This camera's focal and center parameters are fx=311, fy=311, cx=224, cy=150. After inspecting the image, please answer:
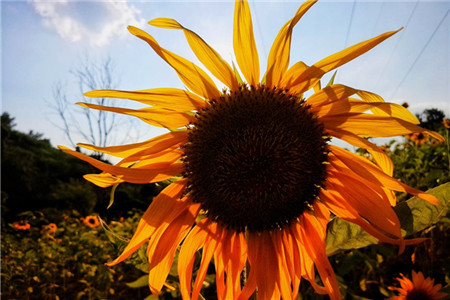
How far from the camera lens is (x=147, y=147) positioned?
873 mm

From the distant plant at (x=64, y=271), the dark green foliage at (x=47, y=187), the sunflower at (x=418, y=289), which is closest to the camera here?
the sunflower at (x=418, y=289)

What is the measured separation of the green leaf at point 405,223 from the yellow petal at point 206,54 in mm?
503

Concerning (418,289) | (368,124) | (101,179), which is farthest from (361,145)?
(418,289)

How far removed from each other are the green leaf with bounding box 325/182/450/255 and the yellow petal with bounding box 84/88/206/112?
0.52 meters

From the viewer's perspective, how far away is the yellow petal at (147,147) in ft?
2.77

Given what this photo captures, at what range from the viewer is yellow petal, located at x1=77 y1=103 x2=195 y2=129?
2.72 feet

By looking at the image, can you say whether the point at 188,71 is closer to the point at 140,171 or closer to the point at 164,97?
the point at 164,97

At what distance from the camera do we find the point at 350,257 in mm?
1631

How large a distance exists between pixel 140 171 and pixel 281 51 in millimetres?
501

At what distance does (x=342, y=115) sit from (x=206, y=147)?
0.40 meters

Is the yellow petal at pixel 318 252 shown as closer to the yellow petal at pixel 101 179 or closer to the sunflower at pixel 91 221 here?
the yellow petal at pixel 101 179

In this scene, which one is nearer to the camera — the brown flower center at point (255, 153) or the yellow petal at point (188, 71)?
the yellow petal at point (188, 71)

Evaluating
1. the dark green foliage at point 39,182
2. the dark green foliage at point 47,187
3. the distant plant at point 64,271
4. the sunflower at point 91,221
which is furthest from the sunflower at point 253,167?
the dark green foliage at point 39,182

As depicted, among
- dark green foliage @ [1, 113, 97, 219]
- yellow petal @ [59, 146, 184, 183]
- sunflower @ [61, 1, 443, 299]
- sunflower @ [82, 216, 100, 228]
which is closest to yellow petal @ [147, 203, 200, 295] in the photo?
sunflower @ [61, 1, 443, 299]
